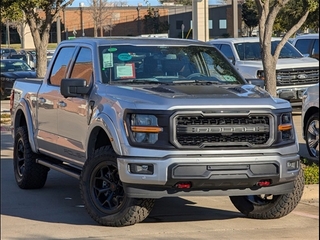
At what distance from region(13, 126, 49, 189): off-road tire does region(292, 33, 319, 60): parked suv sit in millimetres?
12278

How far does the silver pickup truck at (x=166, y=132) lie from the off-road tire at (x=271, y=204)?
0.01 m

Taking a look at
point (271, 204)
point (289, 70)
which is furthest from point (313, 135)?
point (289, 70)

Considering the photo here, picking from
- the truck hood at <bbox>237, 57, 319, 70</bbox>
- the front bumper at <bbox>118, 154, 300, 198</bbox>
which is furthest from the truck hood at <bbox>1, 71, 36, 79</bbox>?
the front bumper at <bbox>118, 154, 300, 198</bbox>

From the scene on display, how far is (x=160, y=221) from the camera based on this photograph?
7988mm

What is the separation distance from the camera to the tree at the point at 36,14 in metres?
14.9

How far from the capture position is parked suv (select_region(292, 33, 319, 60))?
20812mm

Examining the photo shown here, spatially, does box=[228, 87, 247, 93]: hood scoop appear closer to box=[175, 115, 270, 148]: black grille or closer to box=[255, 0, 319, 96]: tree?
box=[175, 115, 270, 148]: black grille

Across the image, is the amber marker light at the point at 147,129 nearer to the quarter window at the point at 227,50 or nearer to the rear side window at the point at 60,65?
the rear side window at the point at 60,65

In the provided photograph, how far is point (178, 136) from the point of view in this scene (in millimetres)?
6980

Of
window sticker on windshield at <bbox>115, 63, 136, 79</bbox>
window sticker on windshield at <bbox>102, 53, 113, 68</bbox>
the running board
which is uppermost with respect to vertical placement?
window sticker on windshield at <bbox>102, 53, 113, 68</bbox>

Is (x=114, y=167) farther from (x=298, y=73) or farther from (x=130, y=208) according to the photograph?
(x=298, y=73)

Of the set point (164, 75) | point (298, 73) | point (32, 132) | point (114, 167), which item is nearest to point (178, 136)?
point (114, 167)

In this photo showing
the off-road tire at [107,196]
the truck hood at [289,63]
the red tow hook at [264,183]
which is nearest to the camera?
the red tow hook at [264,183]

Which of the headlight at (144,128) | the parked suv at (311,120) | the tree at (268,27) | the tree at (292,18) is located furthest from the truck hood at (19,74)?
the headlight at (144,128)
